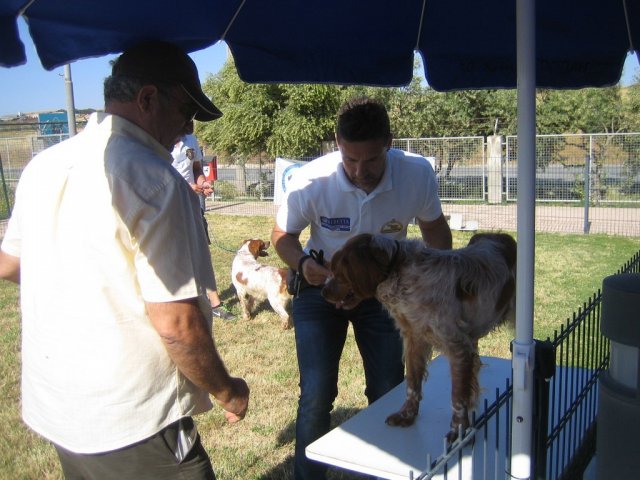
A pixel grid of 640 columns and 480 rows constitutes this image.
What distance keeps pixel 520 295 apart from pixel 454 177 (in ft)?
51.9

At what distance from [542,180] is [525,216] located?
15760 millimetres

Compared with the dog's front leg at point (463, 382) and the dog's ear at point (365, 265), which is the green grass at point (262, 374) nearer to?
the dog's front leg at point (463, 382)

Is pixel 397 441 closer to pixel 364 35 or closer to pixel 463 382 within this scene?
pixel 463 382

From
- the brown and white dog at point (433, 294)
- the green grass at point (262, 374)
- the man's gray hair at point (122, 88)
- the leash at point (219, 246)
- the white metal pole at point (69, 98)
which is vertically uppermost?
the white metal pole at point (69, 98)

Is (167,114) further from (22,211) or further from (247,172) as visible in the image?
(247,172)

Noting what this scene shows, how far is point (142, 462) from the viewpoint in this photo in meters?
1.96

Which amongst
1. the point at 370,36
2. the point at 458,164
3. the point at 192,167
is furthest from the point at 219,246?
the point at 370,36

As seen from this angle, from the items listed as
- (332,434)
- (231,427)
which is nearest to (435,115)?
(231,427)

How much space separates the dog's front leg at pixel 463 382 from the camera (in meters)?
2.46

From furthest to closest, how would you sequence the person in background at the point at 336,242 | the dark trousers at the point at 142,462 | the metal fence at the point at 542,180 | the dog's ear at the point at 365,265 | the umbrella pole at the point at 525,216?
the metal fence at the point at 542,180, the person in background at the point at 336,242, the dog's ear at the point at 365,265, the umbrella pole at the point at 525,216, the dark trousers at the point at 142,462

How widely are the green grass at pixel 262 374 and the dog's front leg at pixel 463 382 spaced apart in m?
0.87

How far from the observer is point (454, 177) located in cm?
1745

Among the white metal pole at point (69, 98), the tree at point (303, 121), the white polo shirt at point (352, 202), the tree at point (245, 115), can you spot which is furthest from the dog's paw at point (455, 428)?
the tree at point (245, 115)

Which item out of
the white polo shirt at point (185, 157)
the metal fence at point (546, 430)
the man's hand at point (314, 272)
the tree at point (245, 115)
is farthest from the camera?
the tree at point (245, 115)
